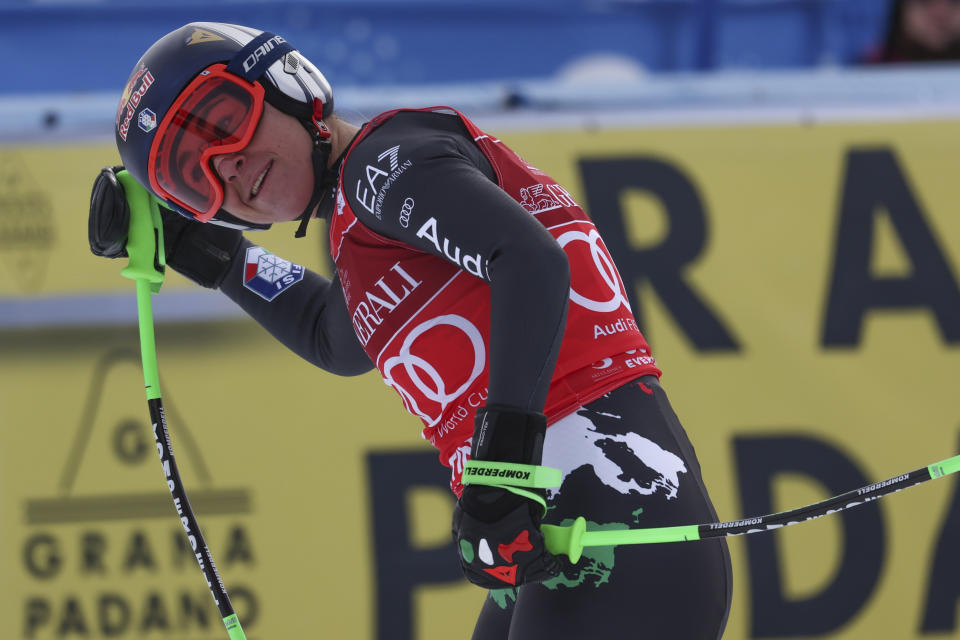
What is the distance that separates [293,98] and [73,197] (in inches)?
79.2

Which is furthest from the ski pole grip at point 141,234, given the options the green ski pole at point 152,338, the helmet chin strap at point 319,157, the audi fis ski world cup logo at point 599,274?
the audi fis ski world cup logo at point 599,274

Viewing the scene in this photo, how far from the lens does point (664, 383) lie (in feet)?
11.0

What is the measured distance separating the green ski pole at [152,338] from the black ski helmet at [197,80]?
0.30 m

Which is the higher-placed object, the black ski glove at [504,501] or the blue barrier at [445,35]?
the blue barrier at [445,35]

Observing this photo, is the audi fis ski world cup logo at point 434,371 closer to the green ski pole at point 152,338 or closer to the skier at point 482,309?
the skier at point 482,309

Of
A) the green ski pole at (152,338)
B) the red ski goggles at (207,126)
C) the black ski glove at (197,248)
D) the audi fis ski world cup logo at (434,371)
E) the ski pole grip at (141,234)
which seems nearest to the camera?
the audi fis ski world cup logo at (434,371)

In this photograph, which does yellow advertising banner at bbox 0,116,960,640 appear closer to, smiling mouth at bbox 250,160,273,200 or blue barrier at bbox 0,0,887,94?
blue barrier at bbox 0,0,887,94

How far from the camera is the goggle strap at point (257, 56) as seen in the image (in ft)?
5.33

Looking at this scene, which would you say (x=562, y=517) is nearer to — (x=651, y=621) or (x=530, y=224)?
(x=651, y=621)

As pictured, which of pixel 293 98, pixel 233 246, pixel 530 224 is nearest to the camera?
pixel 530 224

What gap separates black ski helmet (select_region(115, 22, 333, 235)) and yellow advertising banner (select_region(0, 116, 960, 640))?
1.69 meters

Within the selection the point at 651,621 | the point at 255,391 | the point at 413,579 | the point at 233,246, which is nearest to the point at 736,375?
the point at 413,579

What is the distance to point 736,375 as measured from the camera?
337cm

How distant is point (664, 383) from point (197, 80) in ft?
6.96
